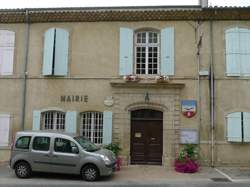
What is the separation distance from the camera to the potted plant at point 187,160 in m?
13.0

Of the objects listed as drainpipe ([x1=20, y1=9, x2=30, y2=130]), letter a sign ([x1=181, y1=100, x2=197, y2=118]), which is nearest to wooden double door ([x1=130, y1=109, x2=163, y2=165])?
letter a sign ([x1=181, y1=100, x2=197, y2=118])

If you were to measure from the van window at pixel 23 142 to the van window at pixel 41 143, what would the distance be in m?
0.28

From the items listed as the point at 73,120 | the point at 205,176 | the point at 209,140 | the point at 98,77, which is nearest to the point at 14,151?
the point at 73,120

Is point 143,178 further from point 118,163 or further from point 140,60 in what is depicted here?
point 140,60

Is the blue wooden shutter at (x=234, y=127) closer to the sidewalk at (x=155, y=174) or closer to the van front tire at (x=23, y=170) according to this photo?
the sidewalk at (x=155, y=174)

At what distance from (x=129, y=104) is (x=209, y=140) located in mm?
3797

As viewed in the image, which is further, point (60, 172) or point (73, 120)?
point (73, 120)

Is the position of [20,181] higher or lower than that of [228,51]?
lower

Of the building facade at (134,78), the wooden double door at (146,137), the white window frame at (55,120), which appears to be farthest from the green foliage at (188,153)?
the white window frame at (55,120)

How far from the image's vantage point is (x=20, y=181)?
1128 cm

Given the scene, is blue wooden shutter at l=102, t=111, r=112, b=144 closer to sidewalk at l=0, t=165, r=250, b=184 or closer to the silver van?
sidewalk at l=0, t=165, r=250, b=184

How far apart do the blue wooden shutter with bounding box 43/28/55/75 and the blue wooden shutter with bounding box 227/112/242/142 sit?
817 cm

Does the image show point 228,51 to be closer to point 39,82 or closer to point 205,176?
point 205,176

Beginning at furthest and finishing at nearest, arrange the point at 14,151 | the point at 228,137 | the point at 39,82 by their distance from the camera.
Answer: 1. the point at 39,82
2. the point at 228,137
3. the point at 14,151
